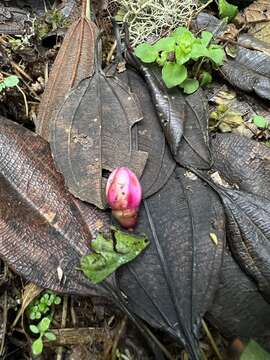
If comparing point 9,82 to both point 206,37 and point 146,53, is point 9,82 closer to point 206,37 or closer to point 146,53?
point 146,53

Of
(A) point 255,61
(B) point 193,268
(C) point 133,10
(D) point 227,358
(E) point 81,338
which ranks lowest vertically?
(D) point 227,358

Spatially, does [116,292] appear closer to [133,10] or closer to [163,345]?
[163,345]

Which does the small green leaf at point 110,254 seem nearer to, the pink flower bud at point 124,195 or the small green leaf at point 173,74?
the pink flower bud at point 124,195

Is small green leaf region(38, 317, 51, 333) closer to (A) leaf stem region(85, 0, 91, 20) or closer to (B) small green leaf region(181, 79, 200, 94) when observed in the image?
(B) small green leaf region(181, 79, 200, 94)

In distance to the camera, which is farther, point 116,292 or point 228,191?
point 228,191

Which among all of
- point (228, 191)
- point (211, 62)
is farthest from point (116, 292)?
point (211, 62)

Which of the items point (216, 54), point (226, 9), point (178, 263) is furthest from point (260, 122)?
point (178, 263)
